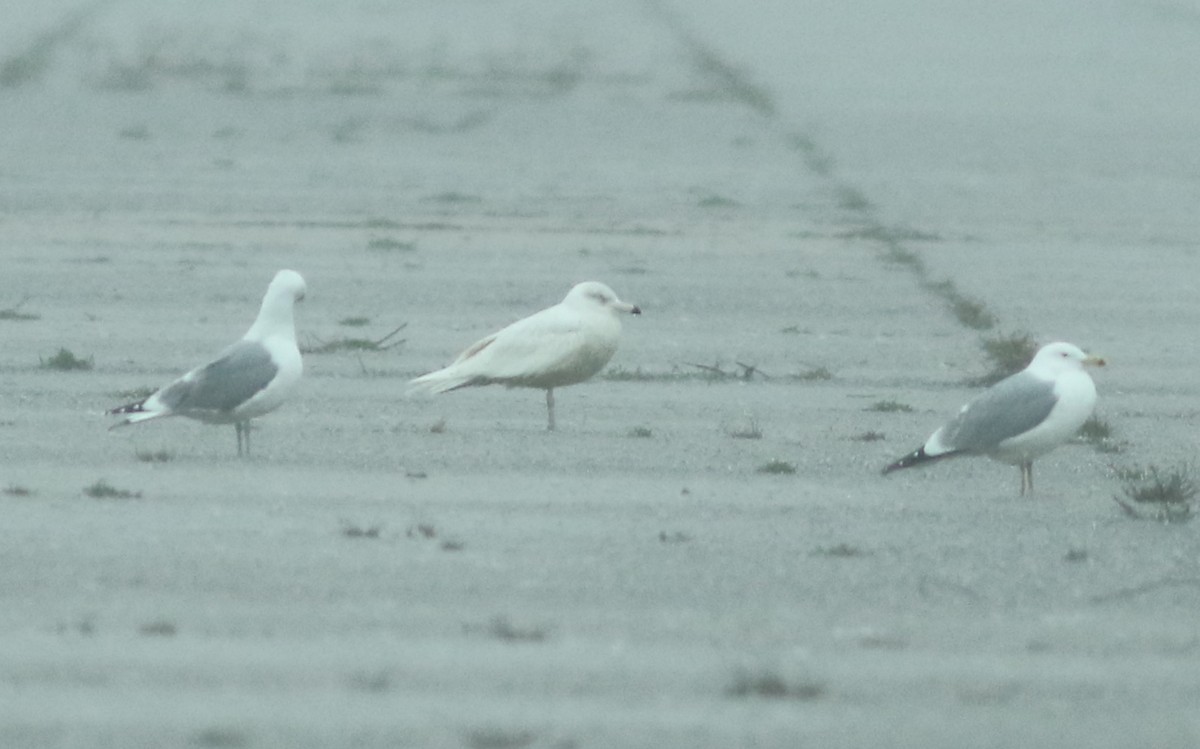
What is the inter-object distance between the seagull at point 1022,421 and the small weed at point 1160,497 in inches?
14.6

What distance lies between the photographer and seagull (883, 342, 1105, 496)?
9672 mm

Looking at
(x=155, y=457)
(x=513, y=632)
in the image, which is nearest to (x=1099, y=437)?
(x=155, y=457)

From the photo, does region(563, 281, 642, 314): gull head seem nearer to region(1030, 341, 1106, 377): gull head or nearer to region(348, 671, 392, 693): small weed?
region(1030, 341, 1106, 377): gull head

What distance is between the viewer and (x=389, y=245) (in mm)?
18016

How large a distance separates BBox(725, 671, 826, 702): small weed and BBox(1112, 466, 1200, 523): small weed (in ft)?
9.02

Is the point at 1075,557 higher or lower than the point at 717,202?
higher

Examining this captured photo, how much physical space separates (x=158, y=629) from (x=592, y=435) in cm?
419

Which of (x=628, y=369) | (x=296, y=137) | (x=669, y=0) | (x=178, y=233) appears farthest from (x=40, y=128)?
(x=669, y=0)

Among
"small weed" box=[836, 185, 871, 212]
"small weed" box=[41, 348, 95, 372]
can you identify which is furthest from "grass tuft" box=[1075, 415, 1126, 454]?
"small weed" box=[836, 185, 871, 212]

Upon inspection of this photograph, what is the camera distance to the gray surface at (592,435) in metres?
6.79

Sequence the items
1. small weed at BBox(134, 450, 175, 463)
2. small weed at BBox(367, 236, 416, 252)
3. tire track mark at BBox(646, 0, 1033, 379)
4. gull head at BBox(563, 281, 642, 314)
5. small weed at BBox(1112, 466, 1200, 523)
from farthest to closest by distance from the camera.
A: small weed at BBox(367, 236, 416, 252) < tire track mark at BBox(646, 0, 1033, 379) < gull head at BBox(563, 281, 642, 314) < small weed at BBox(134, 450, 175, 463) < small weed at BBox(1112, 466, 1200, 523)

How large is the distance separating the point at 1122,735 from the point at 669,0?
4566 cm

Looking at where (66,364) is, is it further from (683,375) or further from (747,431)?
(747,431)

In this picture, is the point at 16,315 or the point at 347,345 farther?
the point at 16,315
